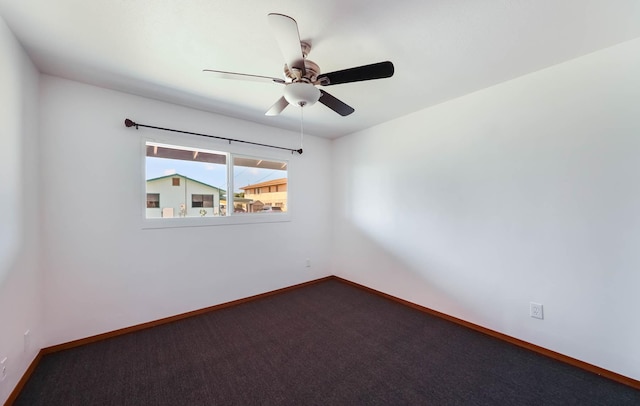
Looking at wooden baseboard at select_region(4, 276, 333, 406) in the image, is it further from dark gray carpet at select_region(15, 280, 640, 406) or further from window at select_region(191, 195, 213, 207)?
window at select_region(191, 195, 213, 207)

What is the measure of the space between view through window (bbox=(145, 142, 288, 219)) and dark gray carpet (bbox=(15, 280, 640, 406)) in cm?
132

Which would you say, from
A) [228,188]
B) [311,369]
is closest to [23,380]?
[311,369]

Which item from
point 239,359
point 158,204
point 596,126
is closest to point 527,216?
point 596,126

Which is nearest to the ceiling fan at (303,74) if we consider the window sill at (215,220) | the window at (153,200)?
the window at (153,200)

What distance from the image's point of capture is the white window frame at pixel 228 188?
2.54m

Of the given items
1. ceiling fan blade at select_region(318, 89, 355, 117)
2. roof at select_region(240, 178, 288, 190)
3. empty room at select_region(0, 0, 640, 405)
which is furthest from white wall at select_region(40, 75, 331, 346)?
ceiling fan blade at select_region(318, 89, 355, 117)

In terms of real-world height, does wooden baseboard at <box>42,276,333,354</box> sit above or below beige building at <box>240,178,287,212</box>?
below

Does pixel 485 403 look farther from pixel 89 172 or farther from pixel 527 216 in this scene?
pixel 89 172

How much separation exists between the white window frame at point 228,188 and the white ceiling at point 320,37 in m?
0.60

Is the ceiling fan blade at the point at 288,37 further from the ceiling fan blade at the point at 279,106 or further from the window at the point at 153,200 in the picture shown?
the window at the point at 153,200

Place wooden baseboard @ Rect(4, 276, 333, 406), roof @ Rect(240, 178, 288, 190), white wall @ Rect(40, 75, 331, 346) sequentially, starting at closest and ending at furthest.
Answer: wooden baseboard @ Rect(4, 276, 333, 406), white wall @ Rect(40, 75, 331, 346), roof @ Rect(240, 178, 288, 190)

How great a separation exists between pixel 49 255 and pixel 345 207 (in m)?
3.41

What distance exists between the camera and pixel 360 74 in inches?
62.0

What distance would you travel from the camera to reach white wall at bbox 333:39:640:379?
5.75 ft
